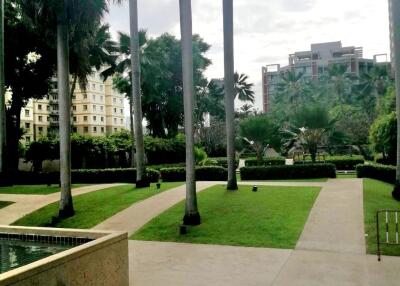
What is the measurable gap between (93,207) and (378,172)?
1434cm

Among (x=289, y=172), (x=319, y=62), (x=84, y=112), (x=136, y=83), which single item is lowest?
(x=289, y=172)

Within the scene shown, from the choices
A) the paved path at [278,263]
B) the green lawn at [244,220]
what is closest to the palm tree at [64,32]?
the green lawn at [244,220]

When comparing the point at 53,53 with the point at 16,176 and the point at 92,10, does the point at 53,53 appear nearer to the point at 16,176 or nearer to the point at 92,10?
the point at 16,176

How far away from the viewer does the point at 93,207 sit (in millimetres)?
16578

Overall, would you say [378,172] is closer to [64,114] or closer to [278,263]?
[278,263]

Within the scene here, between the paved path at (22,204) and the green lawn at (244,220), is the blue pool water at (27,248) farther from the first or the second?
the paved path at (22,204)

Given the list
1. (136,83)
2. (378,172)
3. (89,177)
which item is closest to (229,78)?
(136,83)

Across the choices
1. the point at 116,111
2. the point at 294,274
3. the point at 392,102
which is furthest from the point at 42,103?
the point at 294,274

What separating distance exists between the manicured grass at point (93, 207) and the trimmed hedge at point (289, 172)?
219 inches

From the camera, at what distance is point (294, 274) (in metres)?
8.11

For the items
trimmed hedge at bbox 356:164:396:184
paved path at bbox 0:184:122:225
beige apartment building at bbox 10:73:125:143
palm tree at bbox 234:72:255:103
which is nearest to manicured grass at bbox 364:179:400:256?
trimmed hedge at bbox 356:164:396:184

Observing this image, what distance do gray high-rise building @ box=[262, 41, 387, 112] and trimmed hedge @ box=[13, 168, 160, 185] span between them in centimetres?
7941

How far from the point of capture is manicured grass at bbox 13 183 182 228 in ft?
48.9

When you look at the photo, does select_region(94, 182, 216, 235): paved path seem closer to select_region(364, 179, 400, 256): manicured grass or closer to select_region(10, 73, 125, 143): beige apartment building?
select_region(364, 179, 400, 256): manicured grass
